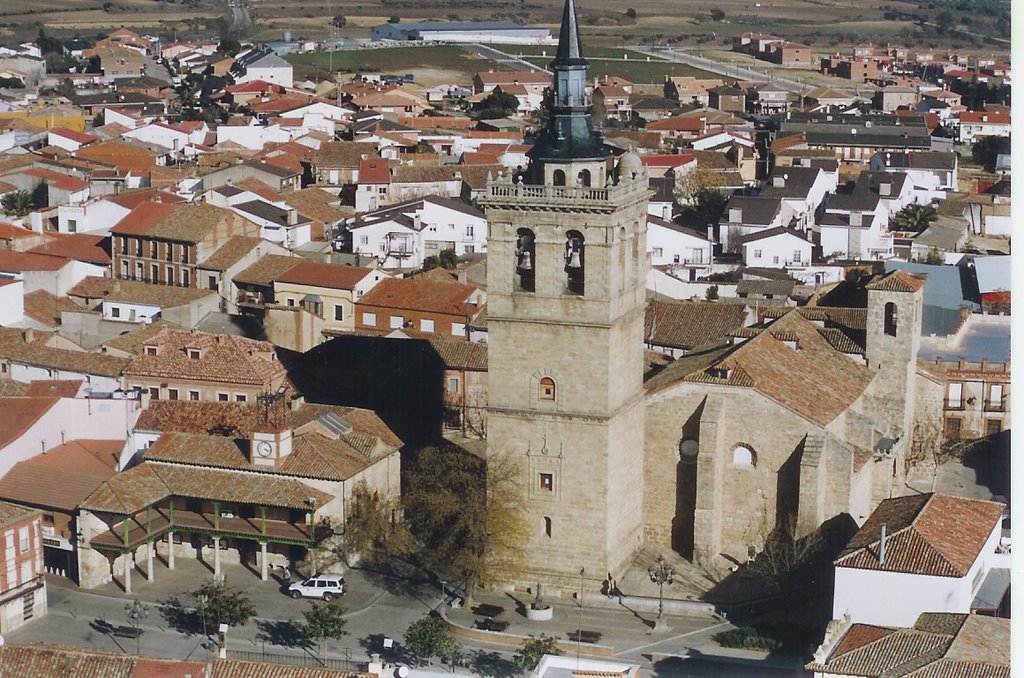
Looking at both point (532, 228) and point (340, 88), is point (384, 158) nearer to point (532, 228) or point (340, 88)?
point (340, 88)

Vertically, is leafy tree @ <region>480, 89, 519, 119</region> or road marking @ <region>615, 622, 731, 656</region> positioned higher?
leafy tree @ <region>480, 89, 519, 119</region>

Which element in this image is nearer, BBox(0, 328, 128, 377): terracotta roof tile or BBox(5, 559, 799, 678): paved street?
BBox(5, 559, 799, 678): paved street

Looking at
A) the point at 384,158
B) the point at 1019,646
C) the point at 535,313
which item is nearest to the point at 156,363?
the point at 535,313

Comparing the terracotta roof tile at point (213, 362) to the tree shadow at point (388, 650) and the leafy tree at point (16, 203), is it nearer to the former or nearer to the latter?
the tree shadow at point (388, 650)

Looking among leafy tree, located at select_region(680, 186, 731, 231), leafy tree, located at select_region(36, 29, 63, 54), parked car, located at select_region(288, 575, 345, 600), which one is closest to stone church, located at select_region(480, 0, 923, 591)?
parked car, located at select_region(288, 575, 345, 600)

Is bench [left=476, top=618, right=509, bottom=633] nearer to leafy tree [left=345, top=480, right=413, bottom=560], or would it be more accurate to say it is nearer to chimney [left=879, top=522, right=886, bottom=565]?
leafy tree [left=345, top=480, right=413, bottom=560]

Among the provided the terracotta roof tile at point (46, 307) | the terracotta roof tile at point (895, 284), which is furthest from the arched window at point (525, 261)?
the terracotta roof tile at point (46, 307)

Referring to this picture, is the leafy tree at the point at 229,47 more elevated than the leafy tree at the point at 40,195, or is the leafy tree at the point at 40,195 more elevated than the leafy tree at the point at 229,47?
the leafy tree at the point at 229,47
